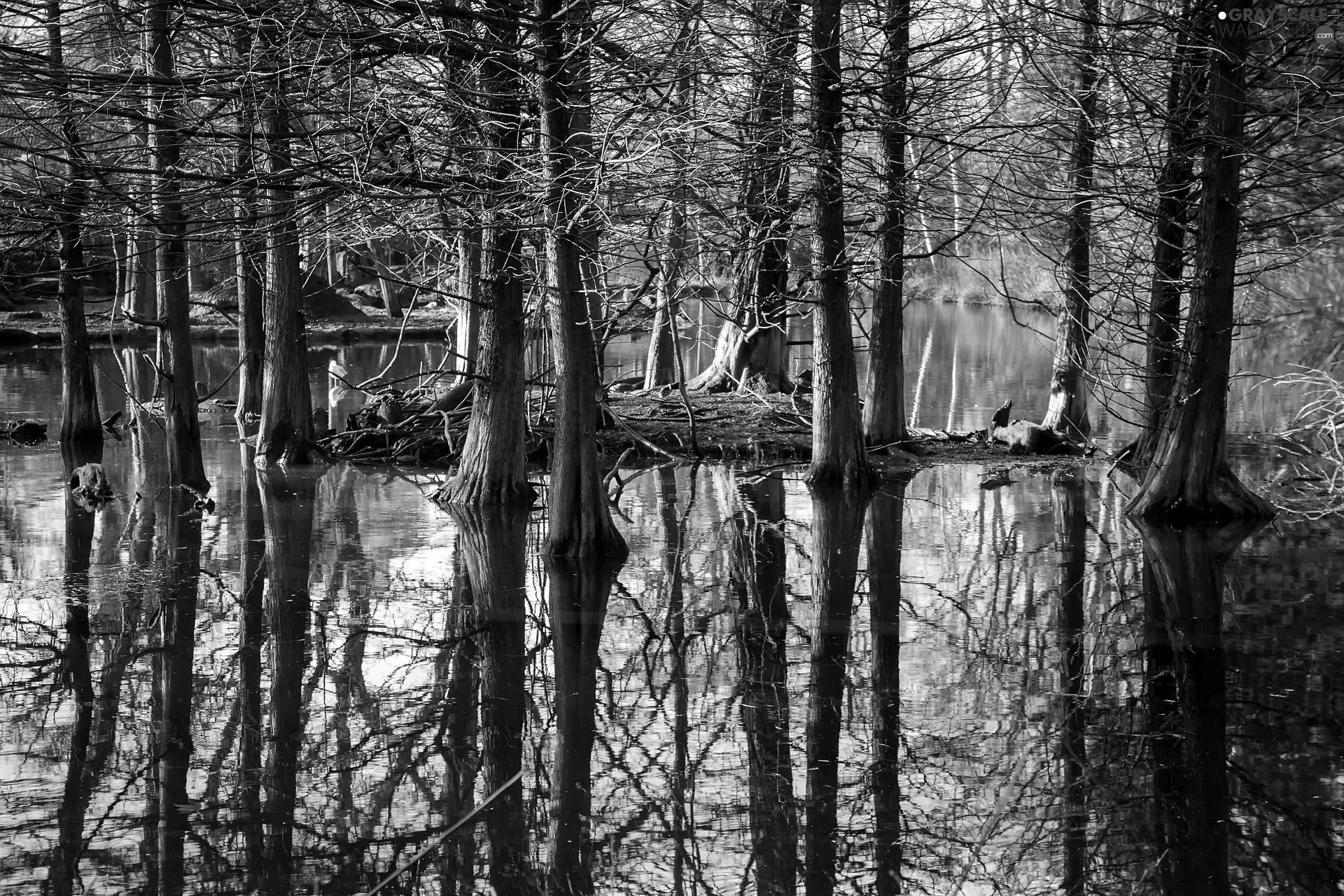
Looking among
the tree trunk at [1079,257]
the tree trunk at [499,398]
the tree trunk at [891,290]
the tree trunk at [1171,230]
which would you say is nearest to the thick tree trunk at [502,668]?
the tree trunk at [499,398]

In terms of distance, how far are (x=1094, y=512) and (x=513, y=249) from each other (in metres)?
7.84

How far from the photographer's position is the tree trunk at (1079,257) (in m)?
15.2

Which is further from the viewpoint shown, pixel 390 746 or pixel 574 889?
pixel 390 746

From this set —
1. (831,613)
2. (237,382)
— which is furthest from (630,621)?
(237,382)

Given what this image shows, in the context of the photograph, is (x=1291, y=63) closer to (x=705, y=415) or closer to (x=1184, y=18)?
(x=1184, y=18)

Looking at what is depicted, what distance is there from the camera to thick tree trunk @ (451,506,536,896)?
6.31m

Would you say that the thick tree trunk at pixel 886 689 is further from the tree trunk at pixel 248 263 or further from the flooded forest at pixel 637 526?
the tree trunk at pixel 248 263

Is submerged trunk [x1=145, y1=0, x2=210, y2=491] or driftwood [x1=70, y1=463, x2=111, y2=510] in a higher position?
submerged trunk [x1=145, y1=0, x2=210, y2=491]

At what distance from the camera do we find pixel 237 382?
112 feet

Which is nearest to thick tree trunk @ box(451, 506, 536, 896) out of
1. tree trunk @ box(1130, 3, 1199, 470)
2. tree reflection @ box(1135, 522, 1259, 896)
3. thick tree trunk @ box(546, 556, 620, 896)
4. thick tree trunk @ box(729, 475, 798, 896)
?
thick tree trunk @ box(546, 556, 620, 896)

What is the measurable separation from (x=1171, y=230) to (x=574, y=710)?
12198 mm

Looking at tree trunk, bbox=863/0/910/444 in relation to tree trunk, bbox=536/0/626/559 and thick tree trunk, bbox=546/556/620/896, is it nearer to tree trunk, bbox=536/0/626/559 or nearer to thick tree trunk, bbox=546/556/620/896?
tree trunk, bbox=536/0/626/559

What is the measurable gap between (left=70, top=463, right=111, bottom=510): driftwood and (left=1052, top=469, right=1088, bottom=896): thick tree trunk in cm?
1123

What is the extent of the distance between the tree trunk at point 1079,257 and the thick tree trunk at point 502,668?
6.69m
